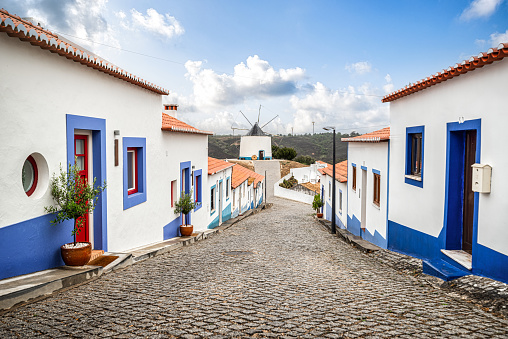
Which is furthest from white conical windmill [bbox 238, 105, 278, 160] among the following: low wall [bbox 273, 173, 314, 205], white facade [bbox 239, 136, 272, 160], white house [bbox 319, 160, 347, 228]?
white house [bbox 319, 160, 347, 228]

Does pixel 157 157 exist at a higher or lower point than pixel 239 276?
higher

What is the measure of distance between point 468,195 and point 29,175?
7.50m

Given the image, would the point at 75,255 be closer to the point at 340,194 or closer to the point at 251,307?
the point at 251,307

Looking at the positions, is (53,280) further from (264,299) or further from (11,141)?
(264,299)

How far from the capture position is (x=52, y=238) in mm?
6664

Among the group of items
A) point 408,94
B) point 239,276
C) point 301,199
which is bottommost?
point 301,199

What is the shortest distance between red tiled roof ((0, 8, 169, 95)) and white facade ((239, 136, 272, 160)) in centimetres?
5406

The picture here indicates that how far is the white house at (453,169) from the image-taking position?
617 centimetres

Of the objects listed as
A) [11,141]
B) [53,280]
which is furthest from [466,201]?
[11,141]

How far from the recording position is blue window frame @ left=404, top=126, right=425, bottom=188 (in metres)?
9.67

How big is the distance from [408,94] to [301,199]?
125ft

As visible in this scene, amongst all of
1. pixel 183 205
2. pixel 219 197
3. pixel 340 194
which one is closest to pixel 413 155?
pixel 183 205

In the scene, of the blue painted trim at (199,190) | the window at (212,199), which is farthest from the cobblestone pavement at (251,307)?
the window at (212,199)

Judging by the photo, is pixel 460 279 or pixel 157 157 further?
pixel 157 157
